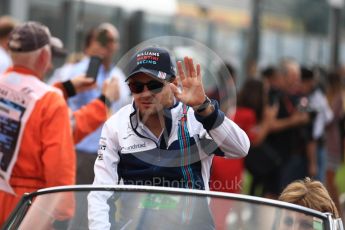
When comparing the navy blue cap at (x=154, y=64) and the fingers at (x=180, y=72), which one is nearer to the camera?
the fingers at (x=180, y=72)

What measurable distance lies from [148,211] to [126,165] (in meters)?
0.69

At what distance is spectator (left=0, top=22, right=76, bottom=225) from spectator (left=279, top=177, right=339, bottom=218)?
1.49 meters

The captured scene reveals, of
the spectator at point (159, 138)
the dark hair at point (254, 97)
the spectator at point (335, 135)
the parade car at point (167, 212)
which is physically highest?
the spectator at point (159, 138)

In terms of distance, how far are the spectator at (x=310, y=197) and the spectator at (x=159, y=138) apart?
1.16 feet

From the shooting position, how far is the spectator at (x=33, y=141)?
567 centimetres

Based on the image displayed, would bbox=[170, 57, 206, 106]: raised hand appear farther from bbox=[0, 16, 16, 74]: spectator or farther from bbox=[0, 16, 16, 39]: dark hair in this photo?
bbox=[0, 16, 16, 39]: dark hair

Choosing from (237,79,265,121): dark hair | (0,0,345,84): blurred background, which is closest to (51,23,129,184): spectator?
(237,79,265,121): dark hair

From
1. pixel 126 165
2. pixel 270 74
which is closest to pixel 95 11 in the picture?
pixel 270 74

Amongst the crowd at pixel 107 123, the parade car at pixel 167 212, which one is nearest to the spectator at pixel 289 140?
the crowd at pixel 107 123

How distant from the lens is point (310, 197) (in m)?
4.70

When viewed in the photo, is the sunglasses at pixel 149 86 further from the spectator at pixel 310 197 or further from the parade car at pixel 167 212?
the spectator at pixel 310 197

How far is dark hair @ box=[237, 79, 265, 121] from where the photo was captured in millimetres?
10750

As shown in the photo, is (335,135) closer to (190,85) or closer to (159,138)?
(159,138)

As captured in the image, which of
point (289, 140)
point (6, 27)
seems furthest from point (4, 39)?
point (289, 140)
